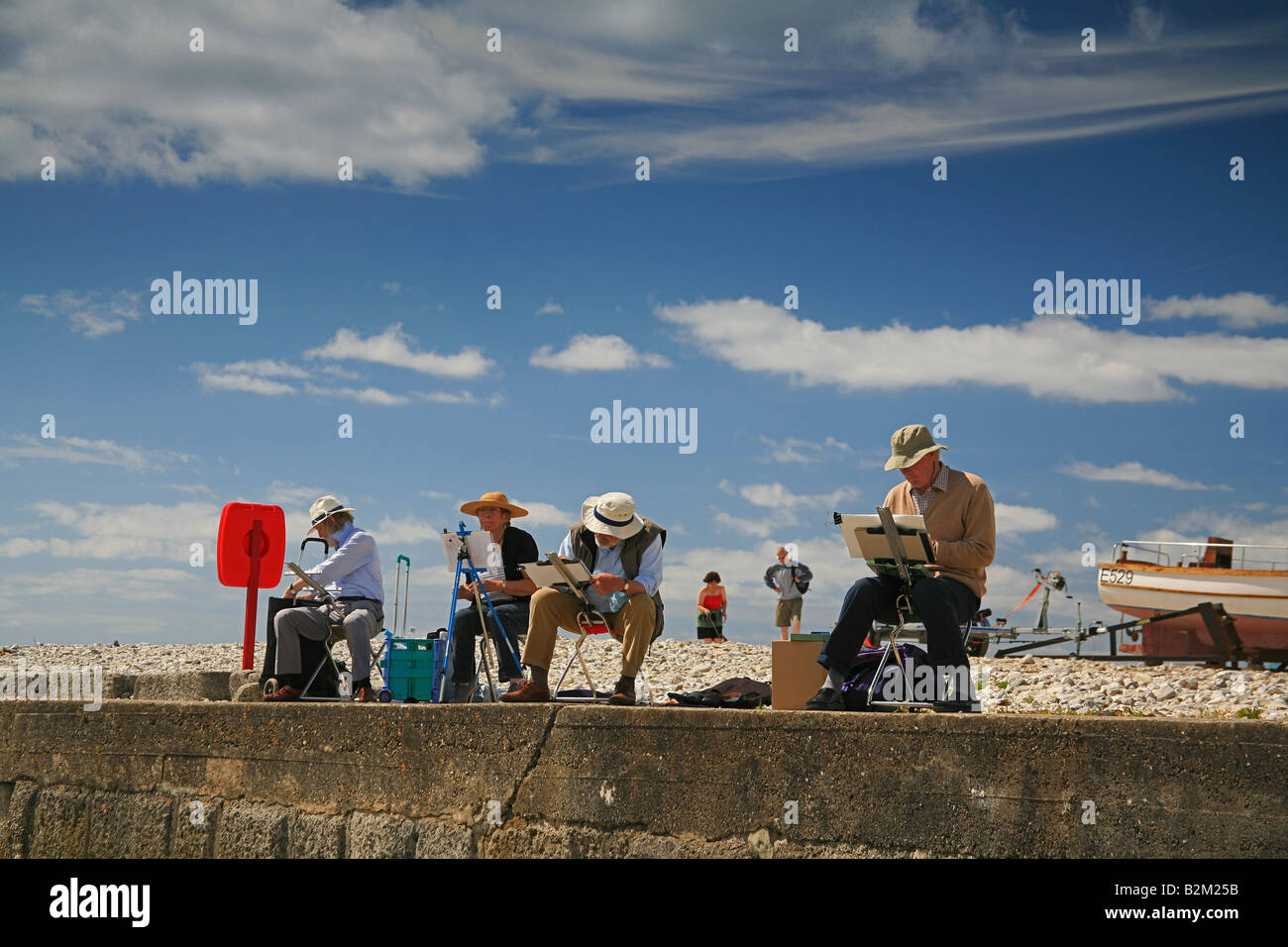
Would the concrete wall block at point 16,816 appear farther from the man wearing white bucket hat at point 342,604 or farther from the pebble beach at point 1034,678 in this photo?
the pebble beach at point 1034,678

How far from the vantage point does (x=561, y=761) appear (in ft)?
17.7

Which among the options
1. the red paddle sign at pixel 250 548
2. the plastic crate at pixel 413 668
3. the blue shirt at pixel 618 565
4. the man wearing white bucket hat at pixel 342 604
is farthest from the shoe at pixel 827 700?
the red paddle sign at pixel 250 548

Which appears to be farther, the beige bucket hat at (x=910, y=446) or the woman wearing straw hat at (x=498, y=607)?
the woman wearing straw hat at (x=498, y=607)

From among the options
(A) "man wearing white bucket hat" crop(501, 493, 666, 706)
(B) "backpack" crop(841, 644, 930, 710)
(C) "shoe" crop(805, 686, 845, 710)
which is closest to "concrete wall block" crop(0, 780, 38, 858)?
(A) "man wearing white bucket hat" crop(501, 493, 666, 706)

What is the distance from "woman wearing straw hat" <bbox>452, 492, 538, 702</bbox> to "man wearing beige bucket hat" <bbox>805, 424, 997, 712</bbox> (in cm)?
264

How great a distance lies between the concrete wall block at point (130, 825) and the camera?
6.49 m

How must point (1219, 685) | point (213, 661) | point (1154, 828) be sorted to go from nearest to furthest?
point (1154, 828) → point (1219, 685) → point (213, 661)

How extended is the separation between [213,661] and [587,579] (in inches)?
590

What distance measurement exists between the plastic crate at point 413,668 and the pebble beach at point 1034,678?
1.63 metres

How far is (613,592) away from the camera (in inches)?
253

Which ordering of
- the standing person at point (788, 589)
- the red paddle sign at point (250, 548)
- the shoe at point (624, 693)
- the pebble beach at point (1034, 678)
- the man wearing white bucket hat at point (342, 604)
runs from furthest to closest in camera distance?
1. the standing person at point (788, 589)
2. the pebble beach at point (1034, 678)
3. the red paddle sign at point (250, 548)
4. the man wearing white bucket hat at point (342, 604)
5. the shoe at point (624, 693)
